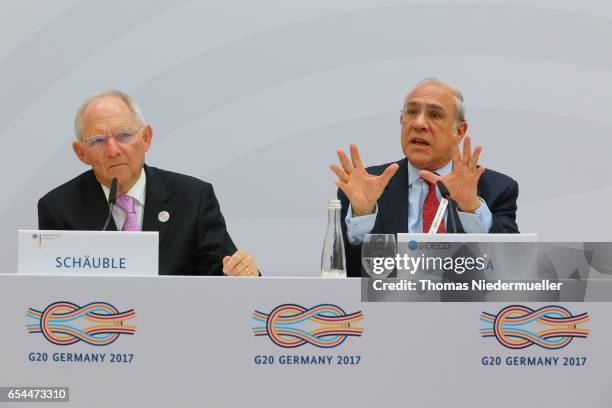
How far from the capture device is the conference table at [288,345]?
8.14ft

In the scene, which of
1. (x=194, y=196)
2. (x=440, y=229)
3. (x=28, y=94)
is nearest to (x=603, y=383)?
(x=440, y=229)

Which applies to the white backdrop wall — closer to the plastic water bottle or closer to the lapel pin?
the lapel pin

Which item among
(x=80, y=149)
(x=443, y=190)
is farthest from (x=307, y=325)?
(x=80, y=149)

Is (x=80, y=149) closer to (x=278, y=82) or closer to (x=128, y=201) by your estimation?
(x=128, y=201)

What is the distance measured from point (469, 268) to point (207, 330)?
2.51 feet

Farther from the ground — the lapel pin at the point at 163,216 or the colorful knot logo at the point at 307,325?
the lapel pin at the point at 163,216

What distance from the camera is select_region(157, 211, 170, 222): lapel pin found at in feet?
11.2

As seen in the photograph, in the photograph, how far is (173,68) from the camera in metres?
4.25

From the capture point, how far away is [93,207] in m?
3.37

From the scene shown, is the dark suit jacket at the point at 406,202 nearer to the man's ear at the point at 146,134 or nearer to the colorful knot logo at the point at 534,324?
the man's ear at the point at 146,134

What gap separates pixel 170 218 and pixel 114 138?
0.37 metres

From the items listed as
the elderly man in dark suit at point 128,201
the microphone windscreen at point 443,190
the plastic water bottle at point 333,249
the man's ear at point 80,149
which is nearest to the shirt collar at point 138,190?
the elderly man in dark suit at point 128,201

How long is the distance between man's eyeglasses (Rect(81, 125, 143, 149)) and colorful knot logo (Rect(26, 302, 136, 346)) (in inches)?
38.7

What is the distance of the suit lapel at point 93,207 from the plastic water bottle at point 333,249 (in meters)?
0.90
